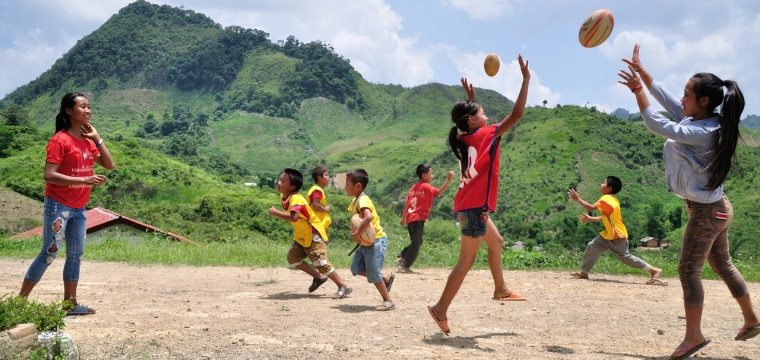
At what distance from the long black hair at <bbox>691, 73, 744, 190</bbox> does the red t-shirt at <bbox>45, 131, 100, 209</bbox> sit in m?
4.74

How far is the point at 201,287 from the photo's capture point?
7680 millimetres

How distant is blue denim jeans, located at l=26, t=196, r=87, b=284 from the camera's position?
17.2 ft

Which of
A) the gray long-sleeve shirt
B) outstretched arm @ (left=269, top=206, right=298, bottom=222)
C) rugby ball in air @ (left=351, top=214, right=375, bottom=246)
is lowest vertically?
rugby ball in air @ (left=351, top=214, right=375, bottom=246)

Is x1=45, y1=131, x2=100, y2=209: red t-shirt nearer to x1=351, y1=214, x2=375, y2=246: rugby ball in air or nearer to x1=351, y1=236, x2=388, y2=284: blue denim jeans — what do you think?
x1=351, y1=214, x2=375, y2=246: rugby ball in air

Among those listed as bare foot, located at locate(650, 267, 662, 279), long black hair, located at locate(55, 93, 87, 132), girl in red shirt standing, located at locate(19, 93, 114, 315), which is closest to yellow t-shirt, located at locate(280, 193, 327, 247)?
girl in red shirt standing, located at locate(19, 93, 114, 315)

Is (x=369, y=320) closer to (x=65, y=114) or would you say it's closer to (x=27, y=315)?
(x=27, y=315)

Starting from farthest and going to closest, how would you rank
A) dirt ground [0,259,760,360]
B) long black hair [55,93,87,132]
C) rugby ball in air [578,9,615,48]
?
rugby ball in air [578,9,615,48], long black hair [55,93,87,132], dirt ground [0,259,760,360]

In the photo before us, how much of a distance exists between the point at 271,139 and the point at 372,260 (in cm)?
10348

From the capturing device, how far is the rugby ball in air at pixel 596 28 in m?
6.30

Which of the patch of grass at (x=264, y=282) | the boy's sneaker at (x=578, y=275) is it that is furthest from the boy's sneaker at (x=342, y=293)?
the boy's sneaker at (x=578, y=275)

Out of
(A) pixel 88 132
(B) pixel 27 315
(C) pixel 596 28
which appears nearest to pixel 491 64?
(C) pixel 596 28

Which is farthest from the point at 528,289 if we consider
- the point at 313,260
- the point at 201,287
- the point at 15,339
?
the point at 15,339

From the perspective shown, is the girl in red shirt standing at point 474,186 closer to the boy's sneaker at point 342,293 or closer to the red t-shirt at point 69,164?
the boy's sneaker at point 342,293

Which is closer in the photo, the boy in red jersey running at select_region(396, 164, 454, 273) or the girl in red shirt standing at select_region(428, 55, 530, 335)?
the girl in red shirt standing at select_region(428, 55, 530, 335)
